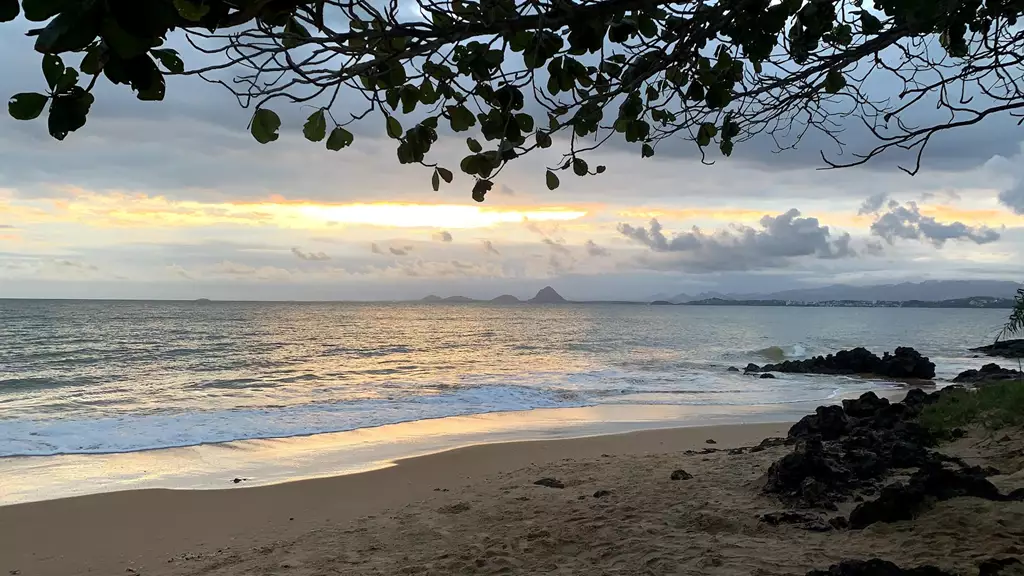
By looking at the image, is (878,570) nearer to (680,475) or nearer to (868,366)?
(680,475)

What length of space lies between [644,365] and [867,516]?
23405 millimetres

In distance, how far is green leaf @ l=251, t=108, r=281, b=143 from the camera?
88.0 inches

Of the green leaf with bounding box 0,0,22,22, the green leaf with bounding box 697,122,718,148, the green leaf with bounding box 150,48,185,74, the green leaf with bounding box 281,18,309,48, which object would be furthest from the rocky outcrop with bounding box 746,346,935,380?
the green leaf with bounding box 0,0,22,22

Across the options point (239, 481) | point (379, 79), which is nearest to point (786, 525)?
point (379, 79)

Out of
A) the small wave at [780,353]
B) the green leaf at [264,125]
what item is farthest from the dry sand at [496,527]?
the small wave at [780,353]

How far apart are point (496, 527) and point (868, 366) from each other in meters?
24.6

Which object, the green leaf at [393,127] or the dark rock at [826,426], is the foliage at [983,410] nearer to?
the dark rock at [826,426]

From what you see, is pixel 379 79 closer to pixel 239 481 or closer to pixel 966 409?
pixel 239 481

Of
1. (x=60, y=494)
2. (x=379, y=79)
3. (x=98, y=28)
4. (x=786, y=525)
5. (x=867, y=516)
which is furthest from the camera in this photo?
(x=60, y=494)

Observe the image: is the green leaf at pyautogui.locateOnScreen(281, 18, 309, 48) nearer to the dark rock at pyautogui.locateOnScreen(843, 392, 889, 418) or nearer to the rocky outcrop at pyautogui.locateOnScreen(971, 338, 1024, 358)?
the dark rock at pyautogui.locateOnScreen(843, 392, 889, 418)

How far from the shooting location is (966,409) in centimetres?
786

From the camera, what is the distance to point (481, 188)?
2.45m

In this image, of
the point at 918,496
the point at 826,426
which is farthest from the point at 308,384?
the point at 918,496

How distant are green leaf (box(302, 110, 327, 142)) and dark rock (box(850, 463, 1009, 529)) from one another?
415cm
